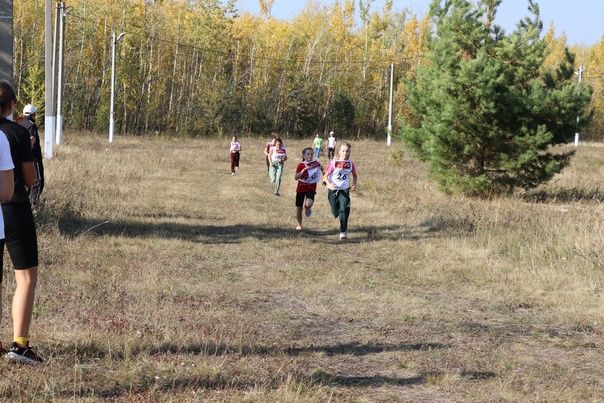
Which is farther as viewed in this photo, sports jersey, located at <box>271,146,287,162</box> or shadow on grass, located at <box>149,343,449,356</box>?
sports jersey, located at <box>271,146,287,162</box>

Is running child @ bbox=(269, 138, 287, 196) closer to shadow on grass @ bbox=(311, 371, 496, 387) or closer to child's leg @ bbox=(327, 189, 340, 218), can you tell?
child's leg @ bbox=(327, 189, 340, 218)

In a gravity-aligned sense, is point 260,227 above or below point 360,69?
below

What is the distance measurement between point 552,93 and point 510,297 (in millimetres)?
13314

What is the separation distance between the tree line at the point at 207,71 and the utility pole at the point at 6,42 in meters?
43.7

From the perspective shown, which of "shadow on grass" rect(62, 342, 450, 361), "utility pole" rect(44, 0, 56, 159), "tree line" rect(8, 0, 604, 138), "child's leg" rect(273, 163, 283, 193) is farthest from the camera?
"tree line" rect(8, 0, 604, 138)

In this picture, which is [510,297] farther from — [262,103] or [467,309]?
[262,103]

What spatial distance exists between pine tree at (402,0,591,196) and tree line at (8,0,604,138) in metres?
35.4

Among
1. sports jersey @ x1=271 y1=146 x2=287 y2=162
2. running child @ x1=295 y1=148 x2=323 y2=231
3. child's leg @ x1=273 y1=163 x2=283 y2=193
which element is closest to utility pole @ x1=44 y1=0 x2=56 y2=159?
sports jersey @ x1=271 y1=146 x2=287 y2=162

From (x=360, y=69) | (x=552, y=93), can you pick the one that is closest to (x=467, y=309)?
(x=552, y=93)

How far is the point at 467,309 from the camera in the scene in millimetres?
7906

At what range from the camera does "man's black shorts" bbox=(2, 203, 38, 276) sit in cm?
495

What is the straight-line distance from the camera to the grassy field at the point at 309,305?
5.06 metres

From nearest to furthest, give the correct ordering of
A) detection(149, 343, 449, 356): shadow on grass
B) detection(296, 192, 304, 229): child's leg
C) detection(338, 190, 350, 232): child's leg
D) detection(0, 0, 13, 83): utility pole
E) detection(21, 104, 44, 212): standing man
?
detection(149, 343, 449, 356): shadow on grass
detection(21, 104, 44, 212): standing man
detection(0, 0, 13, 83): utility pole
detection(338, 190, 350, 232): child's leg
detection(296, 192, 304, 229): child's leg

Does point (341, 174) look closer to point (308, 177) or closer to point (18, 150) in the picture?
point (308, 177)
